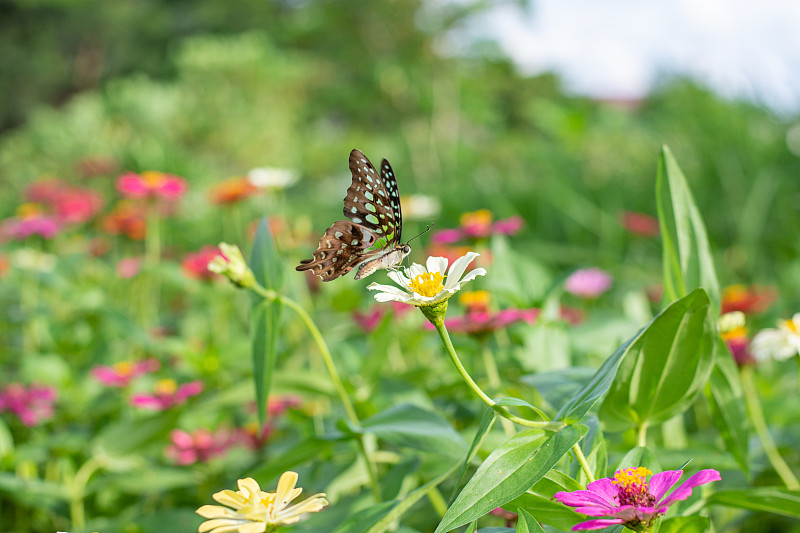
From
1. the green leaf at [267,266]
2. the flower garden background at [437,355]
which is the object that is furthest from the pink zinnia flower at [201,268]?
the green leaf at [267,266]

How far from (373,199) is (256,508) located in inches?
11.4

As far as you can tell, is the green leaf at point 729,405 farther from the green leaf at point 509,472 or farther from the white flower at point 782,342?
the green leaf at point 509,472

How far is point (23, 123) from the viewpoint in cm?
1086

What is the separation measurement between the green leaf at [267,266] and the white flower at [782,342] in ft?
1.35

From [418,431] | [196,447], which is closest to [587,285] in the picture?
[196,447]

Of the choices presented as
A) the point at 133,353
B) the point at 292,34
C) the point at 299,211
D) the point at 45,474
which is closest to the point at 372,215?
the point at 45,474

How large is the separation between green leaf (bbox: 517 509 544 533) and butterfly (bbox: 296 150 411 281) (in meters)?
0.27

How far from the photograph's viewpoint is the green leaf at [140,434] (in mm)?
835

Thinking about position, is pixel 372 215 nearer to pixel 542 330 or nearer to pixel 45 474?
pixel 542 330

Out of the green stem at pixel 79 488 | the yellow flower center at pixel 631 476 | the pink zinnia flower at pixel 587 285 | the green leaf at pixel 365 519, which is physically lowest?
the green stem at pixel 79 488

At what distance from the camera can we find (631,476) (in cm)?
39

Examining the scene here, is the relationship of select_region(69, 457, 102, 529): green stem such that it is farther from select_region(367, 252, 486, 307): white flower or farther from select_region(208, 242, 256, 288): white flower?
select_region(367, 252, 486, 307): white flower

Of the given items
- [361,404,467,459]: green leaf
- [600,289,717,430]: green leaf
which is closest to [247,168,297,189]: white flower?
[361,404,467,459]: green leaf

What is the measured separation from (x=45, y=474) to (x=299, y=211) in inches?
115
